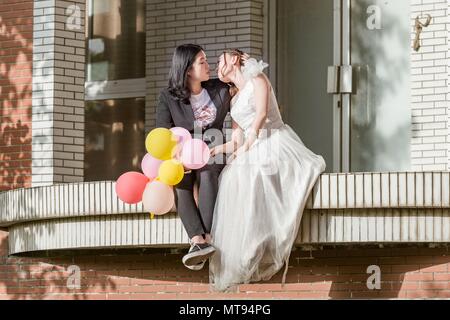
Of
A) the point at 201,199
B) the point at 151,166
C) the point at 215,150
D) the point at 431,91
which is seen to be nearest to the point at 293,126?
the point at 431,91

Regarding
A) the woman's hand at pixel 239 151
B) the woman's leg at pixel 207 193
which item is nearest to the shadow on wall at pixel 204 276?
the woman's leg at pixel 207 193

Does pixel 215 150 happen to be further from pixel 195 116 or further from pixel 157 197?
pixel 157 197

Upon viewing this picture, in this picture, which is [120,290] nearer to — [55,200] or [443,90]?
[55,200]

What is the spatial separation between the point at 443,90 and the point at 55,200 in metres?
3.88

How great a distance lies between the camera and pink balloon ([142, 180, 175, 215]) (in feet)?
40.1

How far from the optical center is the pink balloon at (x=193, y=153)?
12.1m

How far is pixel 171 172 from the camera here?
476 inches

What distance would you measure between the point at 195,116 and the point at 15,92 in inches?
129

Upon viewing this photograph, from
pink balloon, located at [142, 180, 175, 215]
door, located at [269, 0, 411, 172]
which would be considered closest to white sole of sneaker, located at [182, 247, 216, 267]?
pink balloon, located at [142, 180, 175, 215]

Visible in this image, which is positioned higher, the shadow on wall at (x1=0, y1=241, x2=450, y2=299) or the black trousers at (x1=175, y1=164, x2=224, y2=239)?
the black trousers at (x1=175, y1=164, x2=224, y2=239)

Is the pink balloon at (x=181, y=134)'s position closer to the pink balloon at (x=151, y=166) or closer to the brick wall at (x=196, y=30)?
the pink balloon at (x=151, y=166)

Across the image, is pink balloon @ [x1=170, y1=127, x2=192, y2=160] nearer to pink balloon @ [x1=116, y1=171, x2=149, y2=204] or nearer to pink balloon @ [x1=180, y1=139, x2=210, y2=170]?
pink balloon @ [x1=180, y1=139, x2=210, y2=170]

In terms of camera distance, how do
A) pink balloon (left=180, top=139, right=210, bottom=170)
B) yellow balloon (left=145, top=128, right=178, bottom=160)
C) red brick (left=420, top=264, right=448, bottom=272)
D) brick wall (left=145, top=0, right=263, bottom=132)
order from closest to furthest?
yellow balloon (left=145, top=128, right=178, bottom=160)
pink balloon (left=180, top=139, right=210, bottom=170)
red brick (left=420, top=264, right=448, bottom=272)
brick wall (left=145, top=0, right=263, bottom=132)

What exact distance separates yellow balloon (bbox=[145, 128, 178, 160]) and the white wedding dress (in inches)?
23.4
